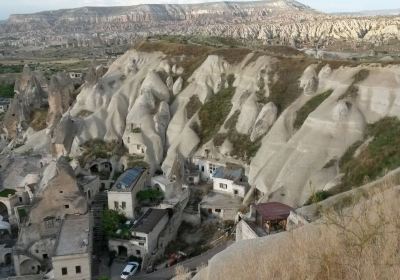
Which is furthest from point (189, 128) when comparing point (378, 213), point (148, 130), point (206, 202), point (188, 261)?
point (378, 213)

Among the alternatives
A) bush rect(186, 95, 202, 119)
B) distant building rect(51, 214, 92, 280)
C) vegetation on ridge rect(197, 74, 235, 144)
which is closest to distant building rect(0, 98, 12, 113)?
bush rect(186, 95, 202, 119)

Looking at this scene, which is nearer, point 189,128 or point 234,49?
point 189,128

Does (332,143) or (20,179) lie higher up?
(332,143)

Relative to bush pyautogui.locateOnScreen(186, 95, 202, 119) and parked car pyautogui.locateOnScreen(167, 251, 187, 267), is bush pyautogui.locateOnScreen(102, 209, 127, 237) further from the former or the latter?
bush pyautogui.locateOnScreen(186, 95, 202, 119)

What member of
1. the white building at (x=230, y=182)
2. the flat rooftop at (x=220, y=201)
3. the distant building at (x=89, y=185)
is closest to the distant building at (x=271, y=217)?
Result: the flat rooftop at (x=220, y=201)

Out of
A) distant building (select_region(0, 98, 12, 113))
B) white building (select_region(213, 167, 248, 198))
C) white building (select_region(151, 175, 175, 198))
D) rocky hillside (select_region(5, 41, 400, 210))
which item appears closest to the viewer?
rocky hillside (select_region(5, 41, 400, 210))

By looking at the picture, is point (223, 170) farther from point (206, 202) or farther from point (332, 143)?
point (332, 143)
